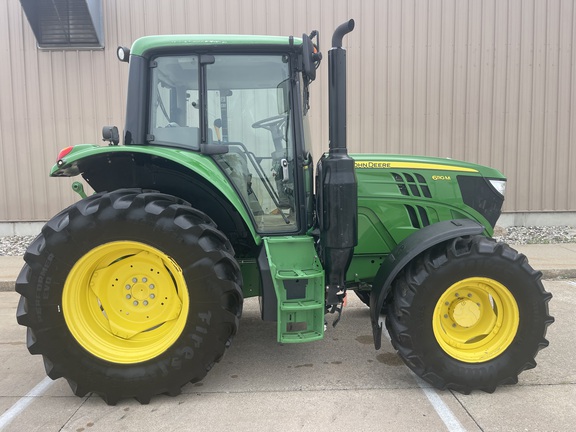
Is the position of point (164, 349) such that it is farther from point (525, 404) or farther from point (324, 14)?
point (324, 14)

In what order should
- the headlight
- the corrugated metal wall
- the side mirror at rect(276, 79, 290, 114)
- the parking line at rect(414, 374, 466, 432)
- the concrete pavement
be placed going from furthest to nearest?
the corrugated metal wall < the concrete pavement < the headlight < the side mirror at rect(276, 79, 290, 114) < the parking line at rect(414, 374, 466, 432)

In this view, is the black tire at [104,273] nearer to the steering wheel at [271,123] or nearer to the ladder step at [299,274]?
the ladder step at [299,274]

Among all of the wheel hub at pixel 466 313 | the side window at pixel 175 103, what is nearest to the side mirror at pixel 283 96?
the side window at pixel 175 103

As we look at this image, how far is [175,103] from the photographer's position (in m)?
3.16

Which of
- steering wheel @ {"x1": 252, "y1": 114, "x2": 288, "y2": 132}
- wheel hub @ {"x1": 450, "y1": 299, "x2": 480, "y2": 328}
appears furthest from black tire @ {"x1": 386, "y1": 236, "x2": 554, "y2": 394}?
steering wheel @ {"x1": 252, "y1": 114, "x2": 288, "y2": 132}

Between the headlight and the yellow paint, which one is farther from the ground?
the yellow paint

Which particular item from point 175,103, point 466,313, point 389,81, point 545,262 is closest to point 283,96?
point 175,103

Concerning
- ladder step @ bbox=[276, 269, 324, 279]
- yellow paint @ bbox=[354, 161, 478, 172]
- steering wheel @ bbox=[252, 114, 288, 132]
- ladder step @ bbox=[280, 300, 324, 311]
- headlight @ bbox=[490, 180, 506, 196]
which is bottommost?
ladder step @ bbox=[280, 300, 324, 311]

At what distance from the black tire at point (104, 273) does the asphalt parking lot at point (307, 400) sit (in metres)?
0.20

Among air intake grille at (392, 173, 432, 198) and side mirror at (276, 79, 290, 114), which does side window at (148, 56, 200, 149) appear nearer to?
side mirror at (276, 79, 290, 114)

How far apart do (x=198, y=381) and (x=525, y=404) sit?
2.07 meters

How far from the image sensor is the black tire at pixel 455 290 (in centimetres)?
288

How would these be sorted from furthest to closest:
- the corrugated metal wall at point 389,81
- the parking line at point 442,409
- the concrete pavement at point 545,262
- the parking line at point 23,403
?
the corrugated metal wall at point 389,81 < the concrete pavement at point 545,262 < the parking line at point 23,403 < the parking line at point 442,409

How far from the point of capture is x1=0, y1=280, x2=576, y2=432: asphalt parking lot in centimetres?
259
